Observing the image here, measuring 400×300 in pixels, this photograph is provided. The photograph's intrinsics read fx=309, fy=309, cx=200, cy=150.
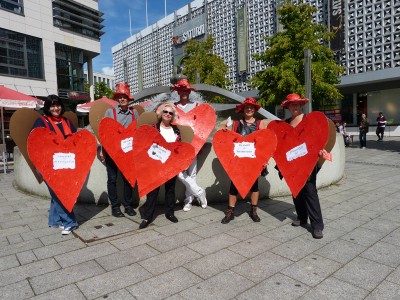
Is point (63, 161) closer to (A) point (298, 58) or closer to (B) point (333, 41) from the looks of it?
(A) point (298, 58)

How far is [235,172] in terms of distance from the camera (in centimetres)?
390

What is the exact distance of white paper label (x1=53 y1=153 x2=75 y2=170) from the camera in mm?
3641

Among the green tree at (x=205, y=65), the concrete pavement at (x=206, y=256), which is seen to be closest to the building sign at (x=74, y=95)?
the green tree at (x=205, y=65)

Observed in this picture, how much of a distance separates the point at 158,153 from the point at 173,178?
1.36ft

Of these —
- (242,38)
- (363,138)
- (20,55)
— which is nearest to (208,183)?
(363,138)

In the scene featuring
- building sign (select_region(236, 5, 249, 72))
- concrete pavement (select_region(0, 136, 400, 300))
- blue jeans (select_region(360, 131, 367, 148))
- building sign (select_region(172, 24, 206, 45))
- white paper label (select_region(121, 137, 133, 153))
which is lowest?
concrete pavement (select_region(0, 136, 400, 300))

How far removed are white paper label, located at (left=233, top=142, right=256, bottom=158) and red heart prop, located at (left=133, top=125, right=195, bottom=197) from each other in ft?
1.99

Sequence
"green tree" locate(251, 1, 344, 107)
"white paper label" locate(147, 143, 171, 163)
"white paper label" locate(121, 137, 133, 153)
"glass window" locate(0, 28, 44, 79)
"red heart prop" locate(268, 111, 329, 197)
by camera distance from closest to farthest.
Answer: "red heart prop" locate(268, 111, 329, 197) → "white paper label" locate(147, 143, 171, 163) → "white paper label" locate(121, 137, 133, 153) → "green tree" locate(251, 1, 344, 107) → "glass window" locate(0, 28, 44, 79)

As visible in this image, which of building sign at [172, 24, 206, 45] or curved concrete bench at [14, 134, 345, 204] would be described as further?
building sign at [172, 24, 206, 45]

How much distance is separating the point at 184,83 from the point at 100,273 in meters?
2.81

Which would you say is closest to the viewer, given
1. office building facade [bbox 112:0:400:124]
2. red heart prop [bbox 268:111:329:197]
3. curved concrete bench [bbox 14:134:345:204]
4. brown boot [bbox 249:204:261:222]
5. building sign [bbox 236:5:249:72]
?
red heart prop [bbox 268:111:329:197]

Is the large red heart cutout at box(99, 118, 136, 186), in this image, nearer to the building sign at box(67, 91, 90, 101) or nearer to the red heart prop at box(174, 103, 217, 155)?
the red heart prop at box(174, 103, 217, 155)

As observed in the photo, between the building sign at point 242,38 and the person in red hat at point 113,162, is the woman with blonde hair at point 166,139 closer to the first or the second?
the person in red hat at point 113,162

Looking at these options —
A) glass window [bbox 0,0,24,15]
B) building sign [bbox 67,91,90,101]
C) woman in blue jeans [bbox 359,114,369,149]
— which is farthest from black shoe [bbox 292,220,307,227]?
building sign [bbox 67,91,90,101]
